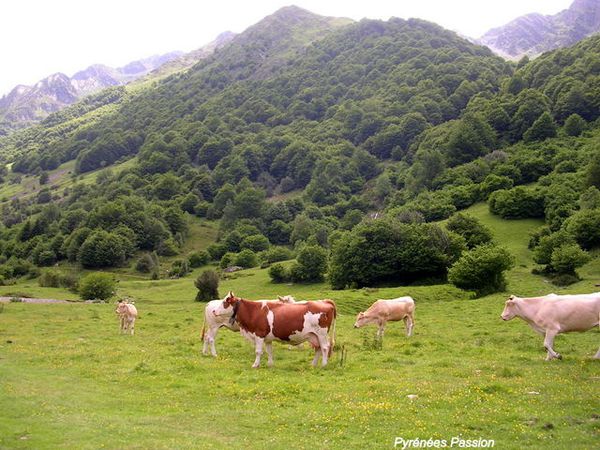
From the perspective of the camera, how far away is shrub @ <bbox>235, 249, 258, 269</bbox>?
98.4 metres

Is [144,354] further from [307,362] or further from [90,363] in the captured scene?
[307,362]

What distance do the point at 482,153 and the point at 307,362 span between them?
12177 centimetres

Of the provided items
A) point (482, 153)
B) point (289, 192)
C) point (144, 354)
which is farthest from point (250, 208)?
point (144, 354)

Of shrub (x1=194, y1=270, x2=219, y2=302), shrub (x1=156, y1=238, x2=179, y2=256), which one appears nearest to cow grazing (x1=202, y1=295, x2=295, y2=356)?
shrub (x1=194, y1=270, x2=219, y2=302)

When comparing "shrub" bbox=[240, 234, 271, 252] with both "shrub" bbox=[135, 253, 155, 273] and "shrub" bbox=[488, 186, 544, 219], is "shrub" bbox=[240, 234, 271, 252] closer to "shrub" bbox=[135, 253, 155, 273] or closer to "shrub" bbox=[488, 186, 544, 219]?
"shrub" bbox=[135, 253, 155, 273]

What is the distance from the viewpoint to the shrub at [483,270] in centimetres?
4747

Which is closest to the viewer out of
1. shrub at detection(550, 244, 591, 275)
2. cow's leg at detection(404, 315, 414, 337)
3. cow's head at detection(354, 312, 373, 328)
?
cow's head at detection(354, 312, 373, 328)

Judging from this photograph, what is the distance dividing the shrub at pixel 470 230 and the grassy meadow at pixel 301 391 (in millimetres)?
37959

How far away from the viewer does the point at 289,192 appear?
594 ft

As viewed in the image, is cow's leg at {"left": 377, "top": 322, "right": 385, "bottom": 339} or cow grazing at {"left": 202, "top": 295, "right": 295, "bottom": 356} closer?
cow grazing at {"left": 202, "top": 295, "right": 295, "bottom": 356}

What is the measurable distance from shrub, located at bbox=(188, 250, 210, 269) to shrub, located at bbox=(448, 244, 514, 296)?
6673 centimetres

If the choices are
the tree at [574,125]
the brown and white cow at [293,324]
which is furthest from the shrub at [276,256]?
the brown and white cow at [293,324]

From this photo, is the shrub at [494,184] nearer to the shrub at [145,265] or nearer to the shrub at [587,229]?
the shrub at [587,229]

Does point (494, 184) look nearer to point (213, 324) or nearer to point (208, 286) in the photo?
point (208, 286)
